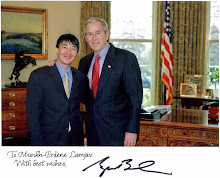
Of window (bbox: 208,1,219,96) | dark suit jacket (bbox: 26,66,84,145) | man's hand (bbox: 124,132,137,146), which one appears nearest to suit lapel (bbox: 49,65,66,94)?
dark suit jacket (bbox: 26,66,84,145)

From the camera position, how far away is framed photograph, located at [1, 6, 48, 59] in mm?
5680

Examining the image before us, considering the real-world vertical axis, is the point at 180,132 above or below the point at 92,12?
below

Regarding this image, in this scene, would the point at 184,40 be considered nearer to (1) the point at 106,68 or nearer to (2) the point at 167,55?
(2) the point at 167,55

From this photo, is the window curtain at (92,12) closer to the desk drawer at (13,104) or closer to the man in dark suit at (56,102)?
the desk drawer at (13,104)

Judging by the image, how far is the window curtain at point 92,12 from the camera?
20.5 feet

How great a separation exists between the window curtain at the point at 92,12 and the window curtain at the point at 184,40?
1.24 metres

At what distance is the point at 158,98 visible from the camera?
265 inches

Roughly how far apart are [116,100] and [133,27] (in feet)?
15.8

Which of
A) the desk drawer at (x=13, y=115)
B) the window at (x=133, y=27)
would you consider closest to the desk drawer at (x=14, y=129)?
the desk drawer at (x=13, y=115)

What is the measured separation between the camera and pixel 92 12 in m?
6.27
